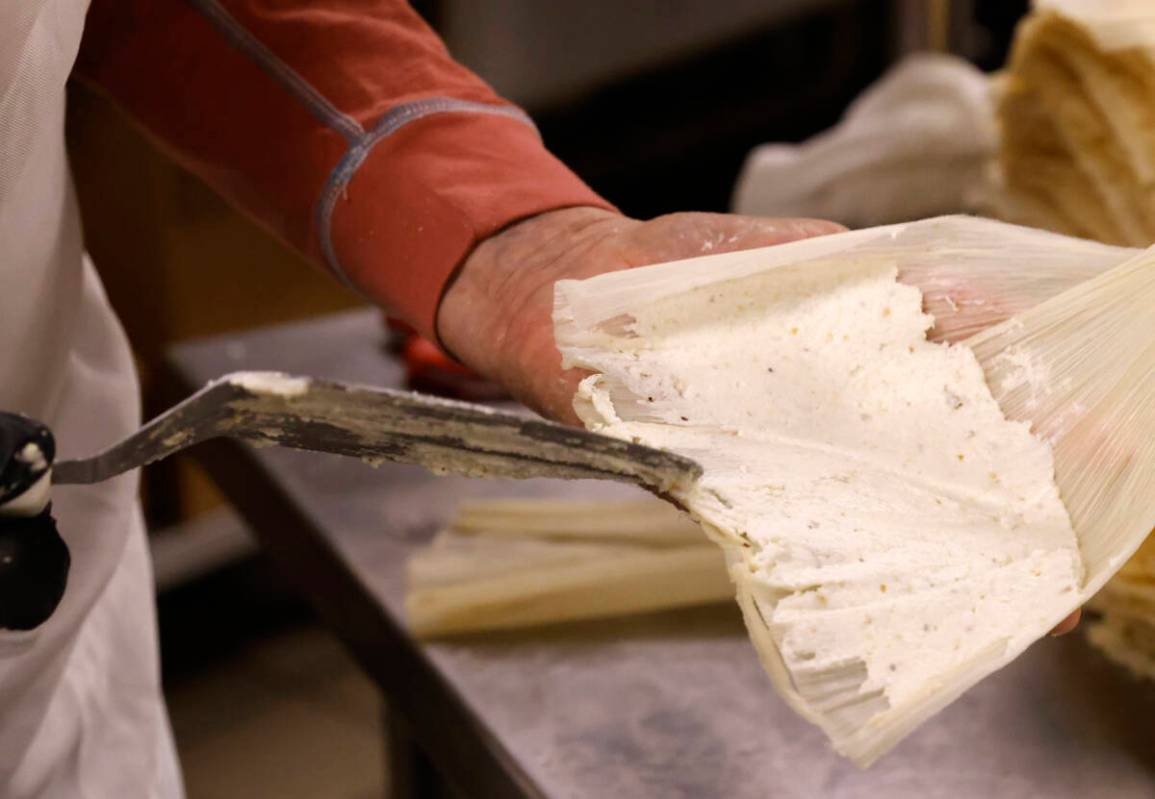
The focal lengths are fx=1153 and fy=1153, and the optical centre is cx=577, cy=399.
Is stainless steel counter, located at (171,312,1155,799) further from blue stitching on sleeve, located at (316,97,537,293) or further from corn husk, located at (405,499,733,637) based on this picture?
blue stitching on sleeve, located at (316,97,537,293)

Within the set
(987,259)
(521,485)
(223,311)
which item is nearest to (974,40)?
(223,311)

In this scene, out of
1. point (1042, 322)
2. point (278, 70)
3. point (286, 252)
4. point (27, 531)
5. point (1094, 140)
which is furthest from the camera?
point (286, 252)

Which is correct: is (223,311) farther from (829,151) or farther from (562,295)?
(562,295)

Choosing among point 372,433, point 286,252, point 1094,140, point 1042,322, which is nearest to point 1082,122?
point 1094,140

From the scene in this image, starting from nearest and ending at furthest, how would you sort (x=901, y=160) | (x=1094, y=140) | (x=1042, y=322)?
(x=1042, y=322) < (x=1094, y=140) < (x=901, y=160)

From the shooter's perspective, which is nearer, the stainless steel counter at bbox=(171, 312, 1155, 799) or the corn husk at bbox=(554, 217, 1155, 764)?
the corn husk at bbox=(554, 217, 1155, 764)

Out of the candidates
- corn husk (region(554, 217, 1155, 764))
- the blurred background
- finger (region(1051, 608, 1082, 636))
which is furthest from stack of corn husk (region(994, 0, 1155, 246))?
the blurred background

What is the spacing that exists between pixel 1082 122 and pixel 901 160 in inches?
17.8

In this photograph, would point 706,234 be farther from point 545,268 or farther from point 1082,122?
point 1082,122

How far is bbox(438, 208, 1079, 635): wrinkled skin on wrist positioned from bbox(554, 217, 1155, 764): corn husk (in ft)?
0.09

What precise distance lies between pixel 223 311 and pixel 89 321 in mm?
1405

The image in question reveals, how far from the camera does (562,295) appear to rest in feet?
1.71

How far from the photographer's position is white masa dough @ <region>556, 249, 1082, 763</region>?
0.43 meters

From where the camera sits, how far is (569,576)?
0.72m
